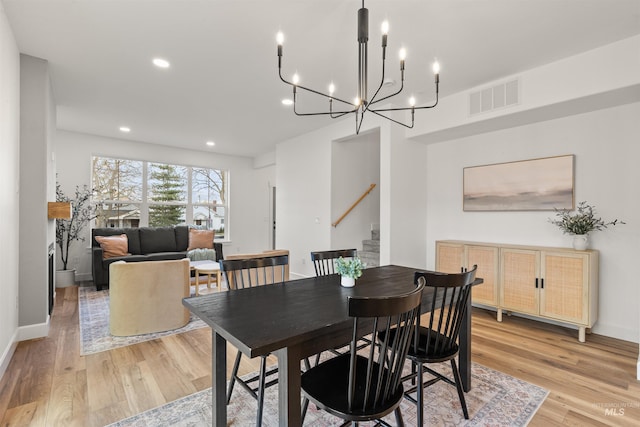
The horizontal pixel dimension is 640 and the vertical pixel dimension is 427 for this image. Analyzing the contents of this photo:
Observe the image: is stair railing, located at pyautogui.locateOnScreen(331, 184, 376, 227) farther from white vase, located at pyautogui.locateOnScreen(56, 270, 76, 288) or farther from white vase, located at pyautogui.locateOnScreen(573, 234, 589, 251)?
white vase, located at pyautogui.locateOnScreen(56, 270, 76, 288)

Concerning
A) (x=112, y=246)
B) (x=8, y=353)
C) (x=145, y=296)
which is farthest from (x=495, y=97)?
(x=112, y=246)

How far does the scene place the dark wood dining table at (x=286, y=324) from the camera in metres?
1.26

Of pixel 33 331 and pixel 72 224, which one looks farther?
pixel 72 224

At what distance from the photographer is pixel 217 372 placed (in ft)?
5.41

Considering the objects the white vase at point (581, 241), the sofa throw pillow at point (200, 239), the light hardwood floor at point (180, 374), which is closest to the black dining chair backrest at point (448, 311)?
the light hardwood floor at point (180, 374)

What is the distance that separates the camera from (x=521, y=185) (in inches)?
148

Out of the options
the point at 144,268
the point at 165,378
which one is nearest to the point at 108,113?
the point at 144,268

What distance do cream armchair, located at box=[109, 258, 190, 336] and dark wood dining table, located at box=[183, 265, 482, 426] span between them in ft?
5.64

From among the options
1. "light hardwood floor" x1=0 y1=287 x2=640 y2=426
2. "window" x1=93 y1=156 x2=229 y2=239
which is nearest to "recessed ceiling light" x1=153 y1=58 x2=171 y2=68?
"light hardwood floor" x1=0 y1=287 x2=640 y2=426

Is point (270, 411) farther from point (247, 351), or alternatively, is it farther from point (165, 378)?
point (247, 351)

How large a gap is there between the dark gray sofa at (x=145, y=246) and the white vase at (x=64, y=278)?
21.1 inches

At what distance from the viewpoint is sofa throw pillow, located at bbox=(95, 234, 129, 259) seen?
516cm

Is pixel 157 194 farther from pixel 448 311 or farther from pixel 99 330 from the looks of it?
pixel 448 311

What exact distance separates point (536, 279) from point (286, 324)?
124 inches
